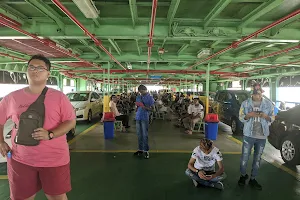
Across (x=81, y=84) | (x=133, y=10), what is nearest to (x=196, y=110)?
(x=133, y=10)

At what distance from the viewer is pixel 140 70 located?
43.0 feet

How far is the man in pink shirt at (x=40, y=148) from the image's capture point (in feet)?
6.43

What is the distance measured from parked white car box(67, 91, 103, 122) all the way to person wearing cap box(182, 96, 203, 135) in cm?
489

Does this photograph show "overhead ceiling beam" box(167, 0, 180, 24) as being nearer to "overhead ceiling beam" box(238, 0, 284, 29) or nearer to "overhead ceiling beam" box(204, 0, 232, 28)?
"overhead ceiling beam" box(204, 0, 232, 28)

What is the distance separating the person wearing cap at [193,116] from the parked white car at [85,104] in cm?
489

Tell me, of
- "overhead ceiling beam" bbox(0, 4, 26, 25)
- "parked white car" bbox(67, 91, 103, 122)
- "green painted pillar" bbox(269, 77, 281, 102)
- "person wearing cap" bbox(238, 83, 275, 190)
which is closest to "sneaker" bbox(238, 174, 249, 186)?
"person wearing cap" bbox(238, 83, 275, 190)

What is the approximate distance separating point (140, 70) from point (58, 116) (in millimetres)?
11265

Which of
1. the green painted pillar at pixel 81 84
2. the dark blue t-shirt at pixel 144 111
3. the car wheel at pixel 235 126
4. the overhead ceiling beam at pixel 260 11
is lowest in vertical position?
the car wheel at pixel 235 126

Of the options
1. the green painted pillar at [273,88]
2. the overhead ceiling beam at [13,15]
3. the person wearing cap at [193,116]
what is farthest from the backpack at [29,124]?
the green painted pillar at [273,88]

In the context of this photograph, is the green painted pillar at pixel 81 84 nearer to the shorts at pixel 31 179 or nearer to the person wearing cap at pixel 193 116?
the person wearing cap at pixel 193 116

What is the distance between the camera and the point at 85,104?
35.1ft

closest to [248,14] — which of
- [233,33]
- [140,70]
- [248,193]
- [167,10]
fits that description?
[233,33]

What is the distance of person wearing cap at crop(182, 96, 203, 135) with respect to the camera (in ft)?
28.1

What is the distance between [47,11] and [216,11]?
11.4 feet
